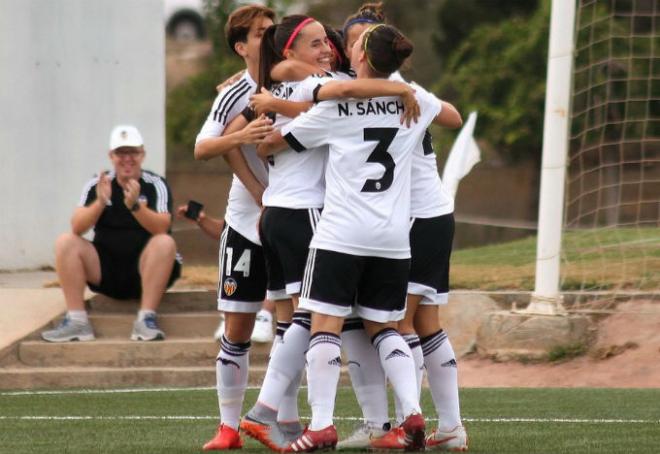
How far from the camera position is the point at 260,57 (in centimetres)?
649

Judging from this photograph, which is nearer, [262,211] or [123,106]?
[262,211]

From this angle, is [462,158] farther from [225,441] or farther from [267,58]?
[225,441]

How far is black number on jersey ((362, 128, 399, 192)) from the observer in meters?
6.03

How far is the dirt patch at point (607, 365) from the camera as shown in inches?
418

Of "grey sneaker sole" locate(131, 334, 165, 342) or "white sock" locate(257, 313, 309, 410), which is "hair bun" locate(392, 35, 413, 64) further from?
"grey sneaker sole" locate(131, 334, 165, 342)

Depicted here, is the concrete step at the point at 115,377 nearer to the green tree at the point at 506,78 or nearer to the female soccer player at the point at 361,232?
the female soccer player at the point at 361,232

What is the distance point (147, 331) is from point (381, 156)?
5.05 meters

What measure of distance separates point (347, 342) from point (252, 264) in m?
0.56

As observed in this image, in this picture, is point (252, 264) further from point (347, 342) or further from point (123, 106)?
point (123, 106)

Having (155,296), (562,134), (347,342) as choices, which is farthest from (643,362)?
(347,342)

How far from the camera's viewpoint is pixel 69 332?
35.3ft

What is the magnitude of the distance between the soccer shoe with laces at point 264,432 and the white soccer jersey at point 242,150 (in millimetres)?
778

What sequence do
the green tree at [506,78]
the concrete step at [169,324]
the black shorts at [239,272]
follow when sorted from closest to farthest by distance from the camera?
the black shorts at [239,272], the concrete step at [169,324], the green tree at [506,78]

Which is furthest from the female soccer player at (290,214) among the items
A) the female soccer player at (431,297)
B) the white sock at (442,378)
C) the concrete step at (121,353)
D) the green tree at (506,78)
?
the green tree at (506,78)
